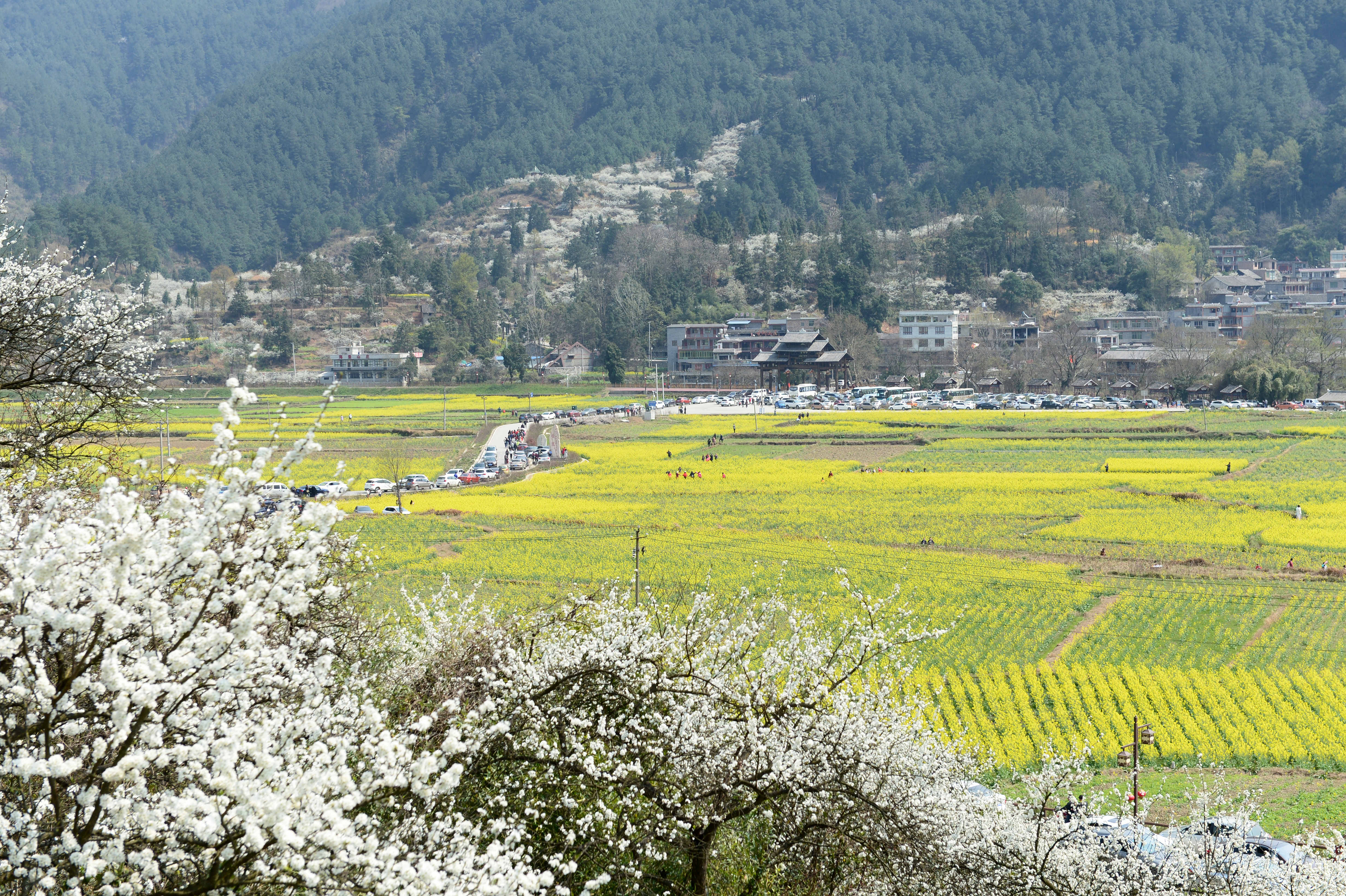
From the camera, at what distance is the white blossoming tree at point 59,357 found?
29.2 feet

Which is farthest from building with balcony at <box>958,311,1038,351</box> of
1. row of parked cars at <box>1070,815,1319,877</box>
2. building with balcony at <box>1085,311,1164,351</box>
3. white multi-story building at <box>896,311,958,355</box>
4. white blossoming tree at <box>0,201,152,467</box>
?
white blossoming tree at <box>0,201,152,467</box>

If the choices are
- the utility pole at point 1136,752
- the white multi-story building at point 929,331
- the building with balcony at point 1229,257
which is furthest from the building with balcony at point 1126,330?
the utility pole at point 1136,752

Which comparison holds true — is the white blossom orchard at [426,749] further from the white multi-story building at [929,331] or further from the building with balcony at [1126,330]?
the building with balcony at [1126,330]

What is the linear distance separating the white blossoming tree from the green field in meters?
5.73

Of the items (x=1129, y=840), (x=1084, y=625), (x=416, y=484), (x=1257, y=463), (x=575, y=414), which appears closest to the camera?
Result: (x=1129, y=840)

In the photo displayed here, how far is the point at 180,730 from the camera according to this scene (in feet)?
18.5

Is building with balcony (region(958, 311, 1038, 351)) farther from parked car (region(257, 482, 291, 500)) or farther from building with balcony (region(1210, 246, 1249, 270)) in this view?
parked car (region(257, 482, 291, 500))

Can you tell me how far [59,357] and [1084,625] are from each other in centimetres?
1919

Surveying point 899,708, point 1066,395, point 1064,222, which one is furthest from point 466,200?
point 899,708

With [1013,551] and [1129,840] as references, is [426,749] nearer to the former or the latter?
[1129,840]

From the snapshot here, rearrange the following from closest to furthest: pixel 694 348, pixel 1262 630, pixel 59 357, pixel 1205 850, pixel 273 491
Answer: pixel 273 491 → pixel 59 357 → pixel 1205 850 → pixel 1262 630 → pixel 694 348

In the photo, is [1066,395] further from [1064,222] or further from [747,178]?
[747,178]

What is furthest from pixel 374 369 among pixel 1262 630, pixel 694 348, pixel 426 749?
pixel 426 749

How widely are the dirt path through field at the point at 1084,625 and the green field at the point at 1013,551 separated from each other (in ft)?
0.26
